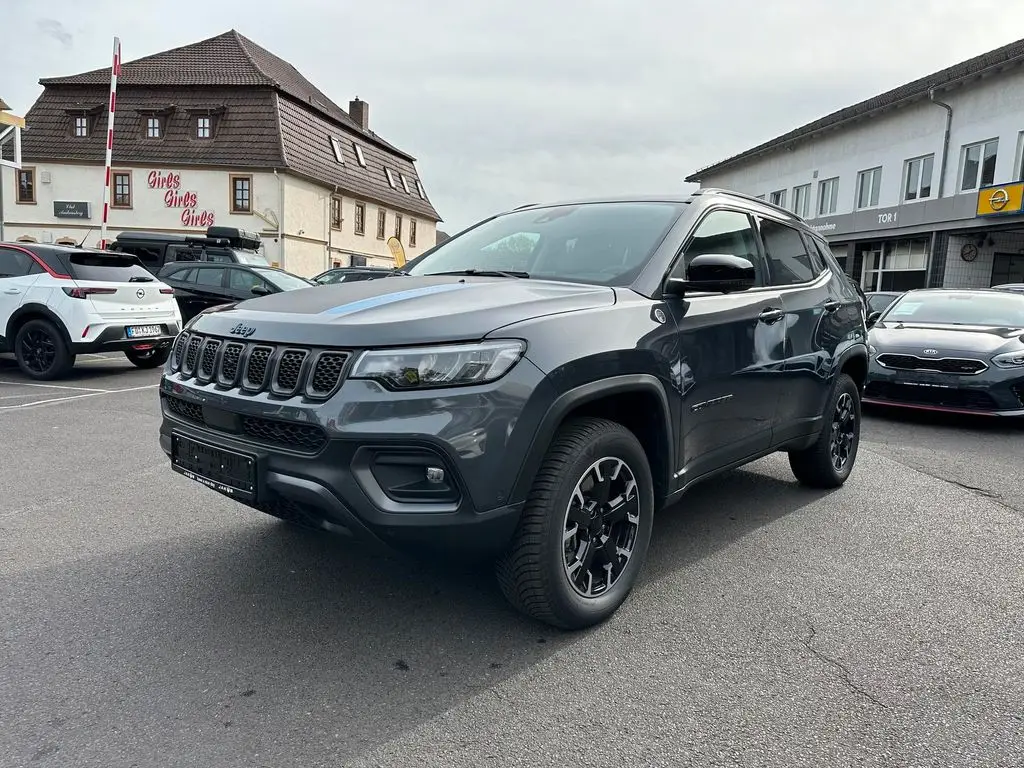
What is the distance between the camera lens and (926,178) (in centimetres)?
2578

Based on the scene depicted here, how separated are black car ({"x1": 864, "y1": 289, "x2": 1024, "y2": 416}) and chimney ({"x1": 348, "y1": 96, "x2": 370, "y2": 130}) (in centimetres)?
4248

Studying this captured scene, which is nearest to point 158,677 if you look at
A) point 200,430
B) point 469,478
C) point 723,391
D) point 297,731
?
point 297,731

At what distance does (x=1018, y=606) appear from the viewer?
3227 mm

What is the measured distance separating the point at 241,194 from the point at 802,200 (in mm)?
24045

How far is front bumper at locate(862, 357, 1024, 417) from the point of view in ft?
23.9

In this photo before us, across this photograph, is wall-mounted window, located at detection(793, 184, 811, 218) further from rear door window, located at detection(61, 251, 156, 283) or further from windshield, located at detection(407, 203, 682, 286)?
windshield, located at detection(407, 203, 682, 286)

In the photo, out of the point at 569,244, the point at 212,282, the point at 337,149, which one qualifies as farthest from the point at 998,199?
the point at 337,149

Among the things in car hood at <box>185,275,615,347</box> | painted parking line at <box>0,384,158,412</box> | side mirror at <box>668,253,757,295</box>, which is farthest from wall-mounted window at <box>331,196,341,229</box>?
side mirror at <box>668,253,757,295</box>

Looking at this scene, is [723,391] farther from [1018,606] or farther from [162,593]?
[162,593]

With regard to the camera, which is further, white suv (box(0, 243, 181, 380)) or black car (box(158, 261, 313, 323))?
black car (box(158, 261, 313, 323))

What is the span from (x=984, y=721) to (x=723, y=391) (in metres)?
1.56

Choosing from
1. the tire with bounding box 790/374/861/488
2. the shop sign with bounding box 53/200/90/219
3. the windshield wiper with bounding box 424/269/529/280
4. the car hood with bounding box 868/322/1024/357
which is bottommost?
the tire with bounding box 790/374/861/488

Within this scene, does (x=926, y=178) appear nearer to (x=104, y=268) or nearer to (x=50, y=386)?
(x=104, y=268)

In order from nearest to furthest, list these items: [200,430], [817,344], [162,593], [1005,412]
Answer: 1. [200,430]
2. [162,593]
3. [817,344]
4. [1005,412]
